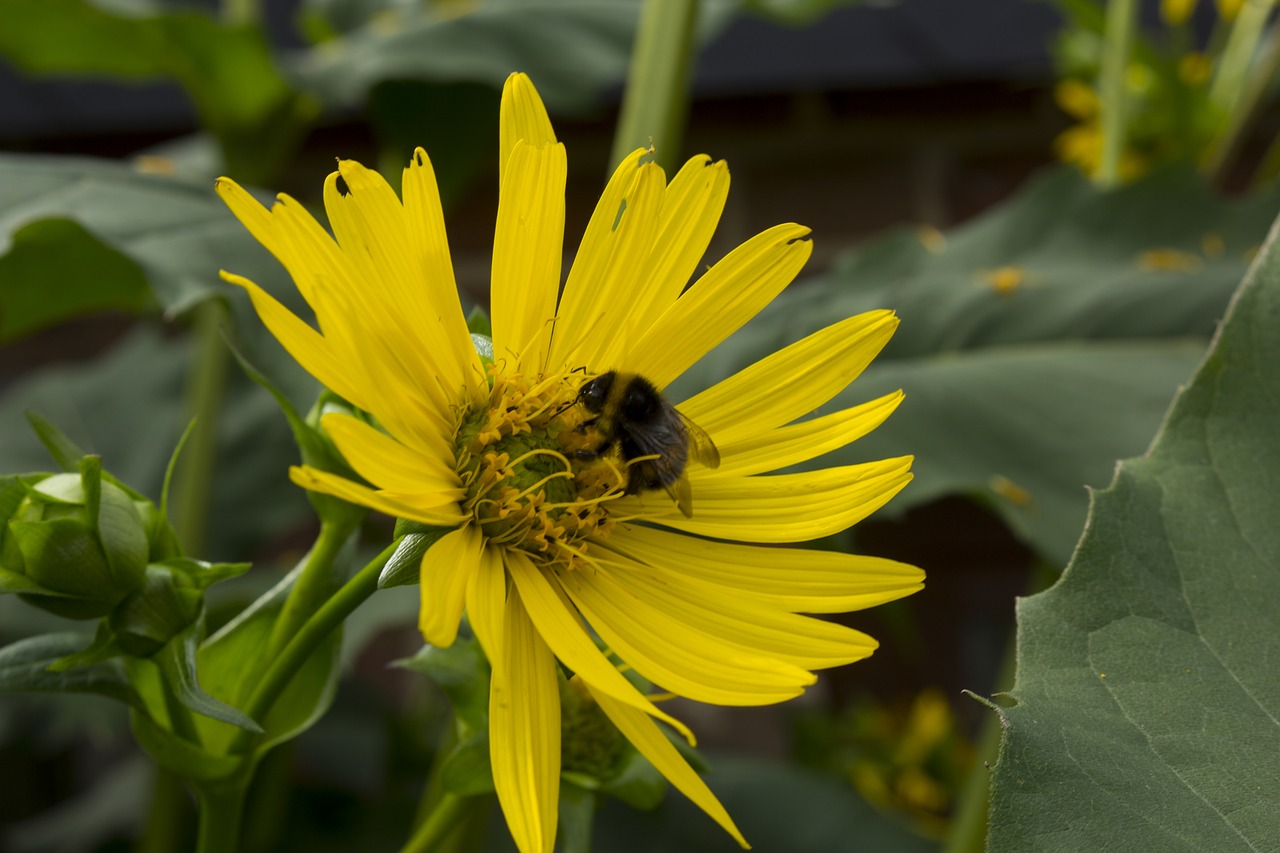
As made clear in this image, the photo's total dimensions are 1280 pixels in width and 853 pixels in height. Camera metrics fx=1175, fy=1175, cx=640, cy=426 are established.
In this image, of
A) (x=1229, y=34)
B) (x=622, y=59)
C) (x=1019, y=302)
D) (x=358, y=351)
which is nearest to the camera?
(x=358, y=351)

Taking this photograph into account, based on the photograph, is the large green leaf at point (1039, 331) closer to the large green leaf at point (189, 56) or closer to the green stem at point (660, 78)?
the green stem at point (660, 78)

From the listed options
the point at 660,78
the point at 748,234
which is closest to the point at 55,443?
the point at 660,78

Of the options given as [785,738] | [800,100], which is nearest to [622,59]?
[800,100]

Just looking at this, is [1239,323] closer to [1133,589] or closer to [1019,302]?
[1133,589]

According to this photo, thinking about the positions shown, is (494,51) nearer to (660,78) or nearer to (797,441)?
(660,78)

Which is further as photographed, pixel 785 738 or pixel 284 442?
pixel 785 738

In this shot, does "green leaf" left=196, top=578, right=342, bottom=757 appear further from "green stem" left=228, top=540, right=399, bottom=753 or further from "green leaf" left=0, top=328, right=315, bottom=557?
"green leaf" left=0, top=328, right=315, bottom=557

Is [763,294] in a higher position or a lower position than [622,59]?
lower

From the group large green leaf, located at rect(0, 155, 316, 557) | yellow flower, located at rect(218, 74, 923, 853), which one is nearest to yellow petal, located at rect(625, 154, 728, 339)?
yellow flower, located at rect(218, 74, 923, 853)
